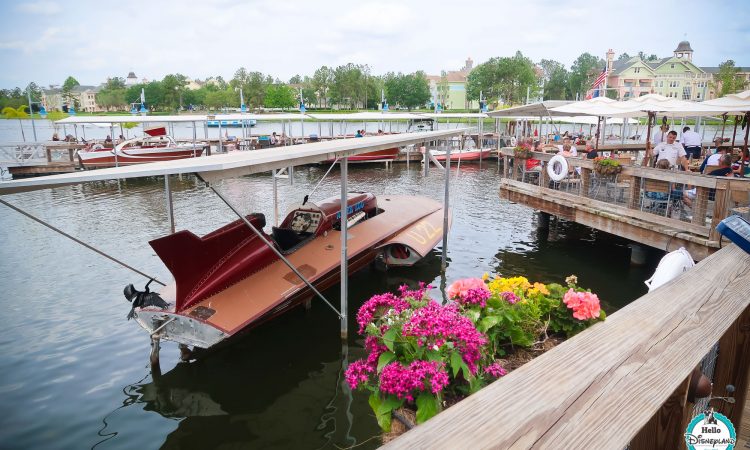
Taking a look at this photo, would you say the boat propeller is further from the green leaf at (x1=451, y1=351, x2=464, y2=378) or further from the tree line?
the tree line

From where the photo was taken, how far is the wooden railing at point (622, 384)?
125 centimetres

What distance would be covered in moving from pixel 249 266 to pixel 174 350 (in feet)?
6.40

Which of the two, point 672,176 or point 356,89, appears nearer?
point 672,176

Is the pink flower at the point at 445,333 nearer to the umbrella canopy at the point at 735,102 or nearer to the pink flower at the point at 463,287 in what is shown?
the pink flower at the point at 463,287

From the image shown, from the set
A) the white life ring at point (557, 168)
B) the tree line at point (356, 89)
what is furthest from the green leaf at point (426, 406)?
the tree line at point (356, 89)

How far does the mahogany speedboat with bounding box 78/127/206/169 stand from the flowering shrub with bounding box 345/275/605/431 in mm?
26930

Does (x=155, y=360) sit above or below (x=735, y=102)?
below

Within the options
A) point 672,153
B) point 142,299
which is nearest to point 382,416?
point 142,299

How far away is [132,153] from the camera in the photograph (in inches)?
1121

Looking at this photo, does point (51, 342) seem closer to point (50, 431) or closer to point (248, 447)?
point (50, 431)

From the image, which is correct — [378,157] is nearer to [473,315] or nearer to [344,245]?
[344,245]

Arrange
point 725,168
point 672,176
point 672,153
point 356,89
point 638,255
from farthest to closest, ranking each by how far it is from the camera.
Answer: point 356,89, point 638,255, point 672,153, point 725,168, point 672,176

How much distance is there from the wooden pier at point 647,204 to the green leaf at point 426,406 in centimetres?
702

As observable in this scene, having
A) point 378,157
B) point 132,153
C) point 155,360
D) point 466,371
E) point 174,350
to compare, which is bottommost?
point 174,350
